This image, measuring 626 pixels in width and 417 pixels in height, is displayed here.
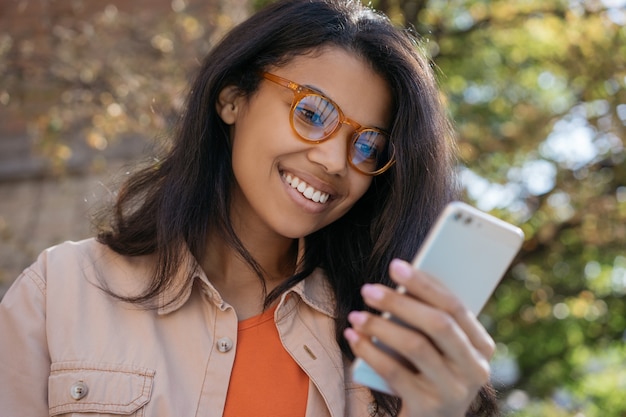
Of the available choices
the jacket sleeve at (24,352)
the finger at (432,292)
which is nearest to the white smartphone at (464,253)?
the finger at (432,292)

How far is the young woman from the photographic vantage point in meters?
2.25

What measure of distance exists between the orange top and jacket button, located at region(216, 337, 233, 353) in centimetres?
4

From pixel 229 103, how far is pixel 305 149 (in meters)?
0.36

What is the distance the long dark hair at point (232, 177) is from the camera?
7.90ft

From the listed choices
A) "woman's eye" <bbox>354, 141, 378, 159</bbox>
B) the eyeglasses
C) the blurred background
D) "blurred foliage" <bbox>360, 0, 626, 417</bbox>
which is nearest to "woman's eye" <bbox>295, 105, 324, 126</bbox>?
the eyeglasses

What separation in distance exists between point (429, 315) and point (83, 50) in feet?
10.9

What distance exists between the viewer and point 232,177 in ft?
8.34

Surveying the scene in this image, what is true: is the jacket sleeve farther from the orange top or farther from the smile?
the smile

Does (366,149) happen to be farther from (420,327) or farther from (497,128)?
(497,128)

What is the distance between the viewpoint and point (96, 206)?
3039 millimetres

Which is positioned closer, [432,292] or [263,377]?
[432,292]

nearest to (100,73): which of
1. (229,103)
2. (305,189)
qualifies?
(229,103)

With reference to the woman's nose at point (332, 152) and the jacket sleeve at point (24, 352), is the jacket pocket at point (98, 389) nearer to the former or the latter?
the jacket sleeve at point (24, 352)

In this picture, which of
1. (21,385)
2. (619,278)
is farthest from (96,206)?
(619,278)
